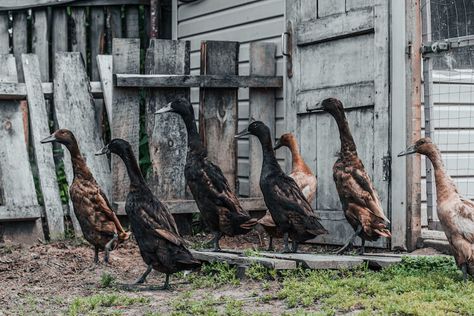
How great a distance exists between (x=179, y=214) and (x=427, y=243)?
2.99 metres

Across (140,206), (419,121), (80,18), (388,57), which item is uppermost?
(80,18)

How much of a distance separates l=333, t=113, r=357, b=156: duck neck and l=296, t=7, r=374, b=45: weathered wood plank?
1.06m

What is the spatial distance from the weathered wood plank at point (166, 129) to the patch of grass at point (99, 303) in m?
3.19

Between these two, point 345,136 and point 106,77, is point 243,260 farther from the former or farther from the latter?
point 106,77

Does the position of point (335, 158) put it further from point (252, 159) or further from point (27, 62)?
point (27, 62)

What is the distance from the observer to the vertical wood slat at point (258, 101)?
11008mm

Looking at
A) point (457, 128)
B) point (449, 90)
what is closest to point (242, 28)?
point (449, 90)

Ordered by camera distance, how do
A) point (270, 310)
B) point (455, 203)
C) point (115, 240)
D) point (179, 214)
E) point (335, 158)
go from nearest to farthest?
point (270, 310)
point (455, 203)
point (115, 240)
point (335, 158)
point (179, 214)

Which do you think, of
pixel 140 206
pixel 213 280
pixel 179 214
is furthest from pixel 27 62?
pixel 213 280

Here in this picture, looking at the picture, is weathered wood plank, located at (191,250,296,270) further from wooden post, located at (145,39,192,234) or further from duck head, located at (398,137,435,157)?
wooden post, located at (145,39,192,234)

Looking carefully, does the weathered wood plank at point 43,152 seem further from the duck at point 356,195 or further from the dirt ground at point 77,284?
the duck at point 356,195

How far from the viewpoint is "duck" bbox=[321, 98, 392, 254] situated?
28.5ft

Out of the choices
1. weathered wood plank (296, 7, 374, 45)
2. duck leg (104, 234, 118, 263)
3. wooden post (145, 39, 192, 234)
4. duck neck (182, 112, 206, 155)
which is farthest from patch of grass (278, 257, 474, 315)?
wooden post (145, 39, 192, 234)

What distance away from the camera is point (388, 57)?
363 inches
